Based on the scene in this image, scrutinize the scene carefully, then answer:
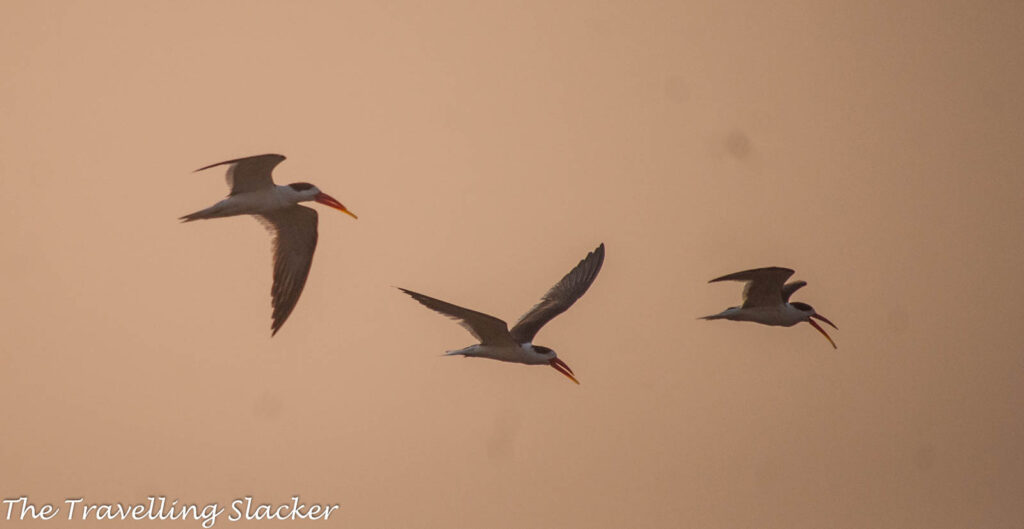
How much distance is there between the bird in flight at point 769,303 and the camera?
2242cm

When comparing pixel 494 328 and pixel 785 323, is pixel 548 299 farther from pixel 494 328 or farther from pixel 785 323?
pixel 785 323

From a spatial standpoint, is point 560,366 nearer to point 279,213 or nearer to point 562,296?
point 562,296

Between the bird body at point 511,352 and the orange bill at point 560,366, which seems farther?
the orange bill at point 560,366

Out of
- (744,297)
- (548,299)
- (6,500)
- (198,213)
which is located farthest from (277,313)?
(6,500)

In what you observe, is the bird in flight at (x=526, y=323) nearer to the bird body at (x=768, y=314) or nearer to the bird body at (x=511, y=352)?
the bird body at (x=511, y=352)

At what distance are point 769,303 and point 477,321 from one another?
20.5 ft

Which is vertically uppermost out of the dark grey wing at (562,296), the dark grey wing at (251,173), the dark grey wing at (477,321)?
the dark grey wing at (251,173)

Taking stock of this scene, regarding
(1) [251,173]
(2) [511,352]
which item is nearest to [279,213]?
(1) [251,173]

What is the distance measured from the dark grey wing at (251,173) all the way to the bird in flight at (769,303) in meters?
7.48

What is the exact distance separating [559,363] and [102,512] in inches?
1127

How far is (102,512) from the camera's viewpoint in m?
45.8

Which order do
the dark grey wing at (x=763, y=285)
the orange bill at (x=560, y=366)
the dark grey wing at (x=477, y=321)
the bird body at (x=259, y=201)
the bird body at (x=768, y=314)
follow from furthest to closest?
the bird body at (x=768, y=314)
the dark grey wing at (x=763, y=285)
the orange bill at (x=560, y=366)
the bird body at (x=259, y=201)
the dark grey wing at (x=477, y=321)

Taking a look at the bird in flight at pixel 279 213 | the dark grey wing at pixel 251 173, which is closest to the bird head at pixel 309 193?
the bird in flight at pixel 279 213

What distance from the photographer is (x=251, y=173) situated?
60.1 feet
